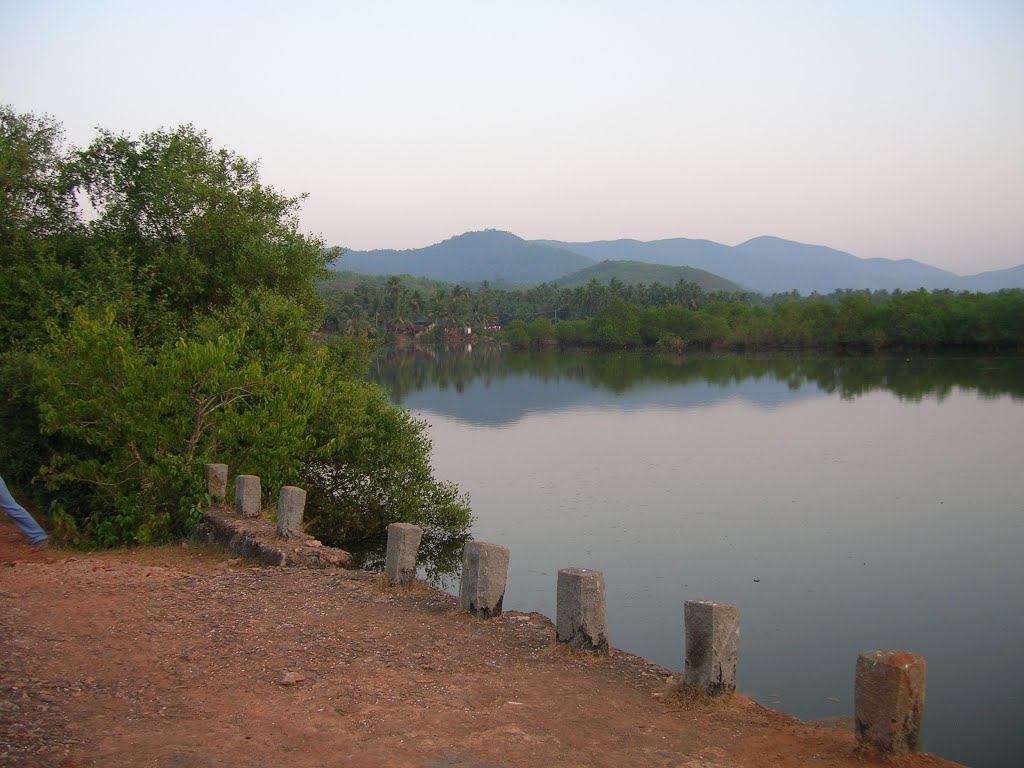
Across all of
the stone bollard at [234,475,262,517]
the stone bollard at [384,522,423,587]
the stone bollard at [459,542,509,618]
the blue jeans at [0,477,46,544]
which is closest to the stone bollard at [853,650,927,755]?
the stone bollard at [459,542,509,618]

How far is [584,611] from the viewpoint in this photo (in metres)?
6.91

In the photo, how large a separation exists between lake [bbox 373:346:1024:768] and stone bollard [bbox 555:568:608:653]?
442 cm

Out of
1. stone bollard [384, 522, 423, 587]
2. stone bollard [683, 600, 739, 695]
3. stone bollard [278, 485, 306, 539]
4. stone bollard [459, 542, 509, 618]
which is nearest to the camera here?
stone bollard [683, 600, 739, 695]

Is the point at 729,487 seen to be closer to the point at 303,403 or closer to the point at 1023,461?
the point at 1023,461

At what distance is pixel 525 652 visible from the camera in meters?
7.00

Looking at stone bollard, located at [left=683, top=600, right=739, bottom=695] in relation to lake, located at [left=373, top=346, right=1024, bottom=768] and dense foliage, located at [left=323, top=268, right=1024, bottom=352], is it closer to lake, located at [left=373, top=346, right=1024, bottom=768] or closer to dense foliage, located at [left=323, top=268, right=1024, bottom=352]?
lake, located at [left=373, top=346, right=1024, bottom=768]

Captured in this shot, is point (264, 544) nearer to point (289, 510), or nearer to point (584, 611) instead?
point (289, 510)

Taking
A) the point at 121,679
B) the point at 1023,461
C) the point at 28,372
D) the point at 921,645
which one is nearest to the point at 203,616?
the point at 121,679

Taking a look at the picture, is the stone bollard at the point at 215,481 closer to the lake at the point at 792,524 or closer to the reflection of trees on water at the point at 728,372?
the lake at the point at 792,524

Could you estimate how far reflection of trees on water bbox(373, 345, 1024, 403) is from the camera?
49.1 m

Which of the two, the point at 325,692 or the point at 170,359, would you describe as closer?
the point at 325,692

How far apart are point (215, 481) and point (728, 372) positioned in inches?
2169

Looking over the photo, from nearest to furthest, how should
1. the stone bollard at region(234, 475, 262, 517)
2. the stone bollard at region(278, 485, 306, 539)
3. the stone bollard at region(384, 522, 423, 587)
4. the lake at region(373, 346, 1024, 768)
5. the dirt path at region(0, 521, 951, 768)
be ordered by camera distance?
the dirt path at region(0, 521, 951, 768) → the stone bollard at region(384, 522, 423, 587) → the stone bollard at region(278, 485, 306, 539) → the stone bollard at region(234, 475, 262, 517) → the lake at region(373, 346, 1024, 768)

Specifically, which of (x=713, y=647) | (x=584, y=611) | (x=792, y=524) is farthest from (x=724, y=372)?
(x=713, y=647)
